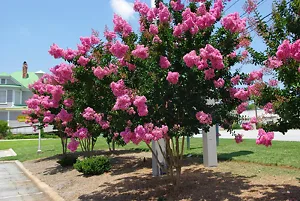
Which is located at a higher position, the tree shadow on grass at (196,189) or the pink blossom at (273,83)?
the pink blossom at (273,83)

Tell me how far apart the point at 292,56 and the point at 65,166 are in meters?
9.60

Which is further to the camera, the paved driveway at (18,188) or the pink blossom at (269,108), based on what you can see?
the paved driveway at (18,188)

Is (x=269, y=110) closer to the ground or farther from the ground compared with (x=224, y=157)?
farther from the ground

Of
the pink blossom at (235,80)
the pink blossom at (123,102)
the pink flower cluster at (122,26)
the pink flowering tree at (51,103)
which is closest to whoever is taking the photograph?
the pink blossom at (123,102)

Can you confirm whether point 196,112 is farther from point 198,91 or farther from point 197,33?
point 197,33

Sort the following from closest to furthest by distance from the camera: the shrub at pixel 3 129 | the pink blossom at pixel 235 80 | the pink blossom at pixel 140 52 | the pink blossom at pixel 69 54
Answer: the pink blossom at pixel 140 52 < the pink blossom at pixel 235 80 < the pink blossom at pixel 69 54 < the shrub at pixel 3 129

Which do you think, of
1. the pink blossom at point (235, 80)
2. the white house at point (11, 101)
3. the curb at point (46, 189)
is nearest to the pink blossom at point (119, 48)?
the pink blossom at point (235, 80)

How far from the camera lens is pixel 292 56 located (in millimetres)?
3559

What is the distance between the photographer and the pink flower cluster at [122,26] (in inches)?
219

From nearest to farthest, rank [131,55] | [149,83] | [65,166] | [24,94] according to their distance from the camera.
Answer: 1. [149,83]
2. [131,55]
3. [65,166]
4. [24,94]

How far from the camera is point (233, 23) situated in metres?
4.85

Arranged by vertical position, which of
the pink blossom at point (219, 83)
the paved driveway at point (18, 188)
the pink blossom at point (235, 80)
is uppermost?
the pink blossom at point (235, 80)

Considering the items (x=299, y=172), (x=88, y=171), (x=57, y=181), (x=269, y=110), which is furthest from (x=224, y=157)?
(x=269, y=110)

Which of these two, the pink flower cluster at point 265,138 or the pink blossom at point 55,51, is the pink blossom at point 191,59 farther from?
the pink blossom at point 55,51
